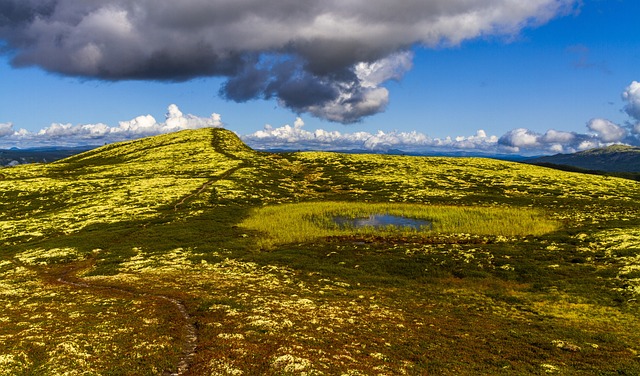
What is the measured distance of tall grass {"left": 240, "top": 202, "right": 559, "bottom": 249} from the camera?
70.3 metres

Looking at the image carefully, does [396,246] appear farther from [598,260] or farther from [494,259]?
[598,260]

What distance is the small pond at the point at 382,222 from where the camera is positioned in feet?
252

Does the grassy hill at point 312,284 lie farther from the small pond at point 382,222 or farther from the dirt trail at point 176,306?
the small pond at point 382,222

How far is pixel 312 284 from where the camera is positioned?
4584 cm

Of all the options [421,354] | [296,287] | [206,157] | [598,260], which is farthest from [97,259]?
[206,157]

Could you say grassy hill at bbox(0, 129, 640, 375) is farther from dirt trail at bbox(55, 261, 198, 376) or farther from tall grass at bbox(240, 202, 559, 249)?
tall grass at bbox(240, 202, 559, 249)

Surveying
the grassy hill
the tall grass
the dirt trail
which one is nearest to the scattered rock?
the grassy hill

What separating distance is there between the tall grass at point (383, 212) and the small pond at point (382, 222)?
1619mm

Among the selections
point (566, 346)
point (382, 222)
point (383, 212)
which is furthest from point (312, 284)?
point (383, 212)

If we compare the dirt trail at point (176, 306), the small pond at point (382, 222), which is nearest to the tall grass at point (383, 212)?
the small pond at point (382, 222)

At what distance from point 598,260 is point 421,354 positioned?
130 feet

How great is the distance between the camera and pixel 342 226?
76688 mm

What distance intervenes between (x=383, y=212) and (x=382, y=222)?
10.3 meters

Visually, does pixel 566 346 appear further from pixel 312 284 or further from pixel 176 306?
pixel 176 306
